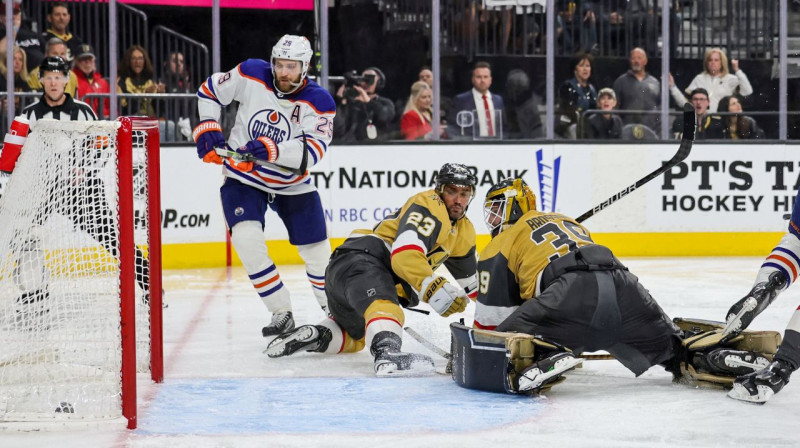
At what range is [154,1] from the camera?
26.3ft

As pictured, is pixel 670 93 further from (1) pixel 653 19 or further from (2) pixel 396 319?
(2) pixel 396 319

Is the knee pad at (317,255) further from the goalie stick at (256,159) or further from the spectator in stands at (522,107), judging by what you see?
the spectator in stands at (522,107)

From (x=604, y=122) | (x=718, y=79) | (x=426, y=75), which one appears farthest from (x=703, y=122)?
(x=426, y=75)

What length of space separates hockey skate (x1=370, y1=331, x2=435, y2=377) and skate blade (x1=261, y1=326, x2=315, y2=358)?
413mm

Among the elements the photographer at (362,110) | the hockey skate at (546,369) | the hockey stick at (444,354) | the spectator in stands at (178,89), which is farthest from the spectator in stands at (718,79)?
the hockey skate at (546,369)

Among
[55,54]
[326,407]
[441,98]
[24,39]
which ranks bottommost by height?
[326,407]

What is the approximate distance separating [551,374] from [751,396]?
1.75ft

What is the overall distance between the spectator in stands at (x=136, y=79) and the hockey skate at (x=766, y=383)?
4825 millimetres

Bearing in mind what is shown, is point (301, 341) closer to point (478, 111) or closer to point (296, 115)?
point (296, 115)

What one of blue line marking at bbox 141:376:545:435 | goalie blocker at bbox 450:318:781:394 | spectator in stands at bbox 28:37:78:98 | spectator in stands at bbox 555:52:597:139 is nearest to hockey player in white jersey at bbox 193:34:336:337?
blue line marking at bbox 141:376:545:435

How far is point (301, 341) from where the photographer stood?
4.05 meters

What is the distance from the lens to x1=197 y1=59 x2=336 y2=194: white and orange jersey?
14.8 ft

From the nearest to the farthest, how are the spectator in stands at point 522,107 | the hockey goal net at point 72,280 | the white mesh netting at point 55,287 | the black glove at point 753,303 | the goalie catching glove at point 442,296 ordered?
the hockey goal net at point 72,280, the white mesh netting at point 55,287, the black glove at point 753,303, the goalie catching glove at point 442,296, the spectator in stands at point 522,107

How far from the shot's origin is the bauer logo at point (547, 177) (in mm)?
7562
